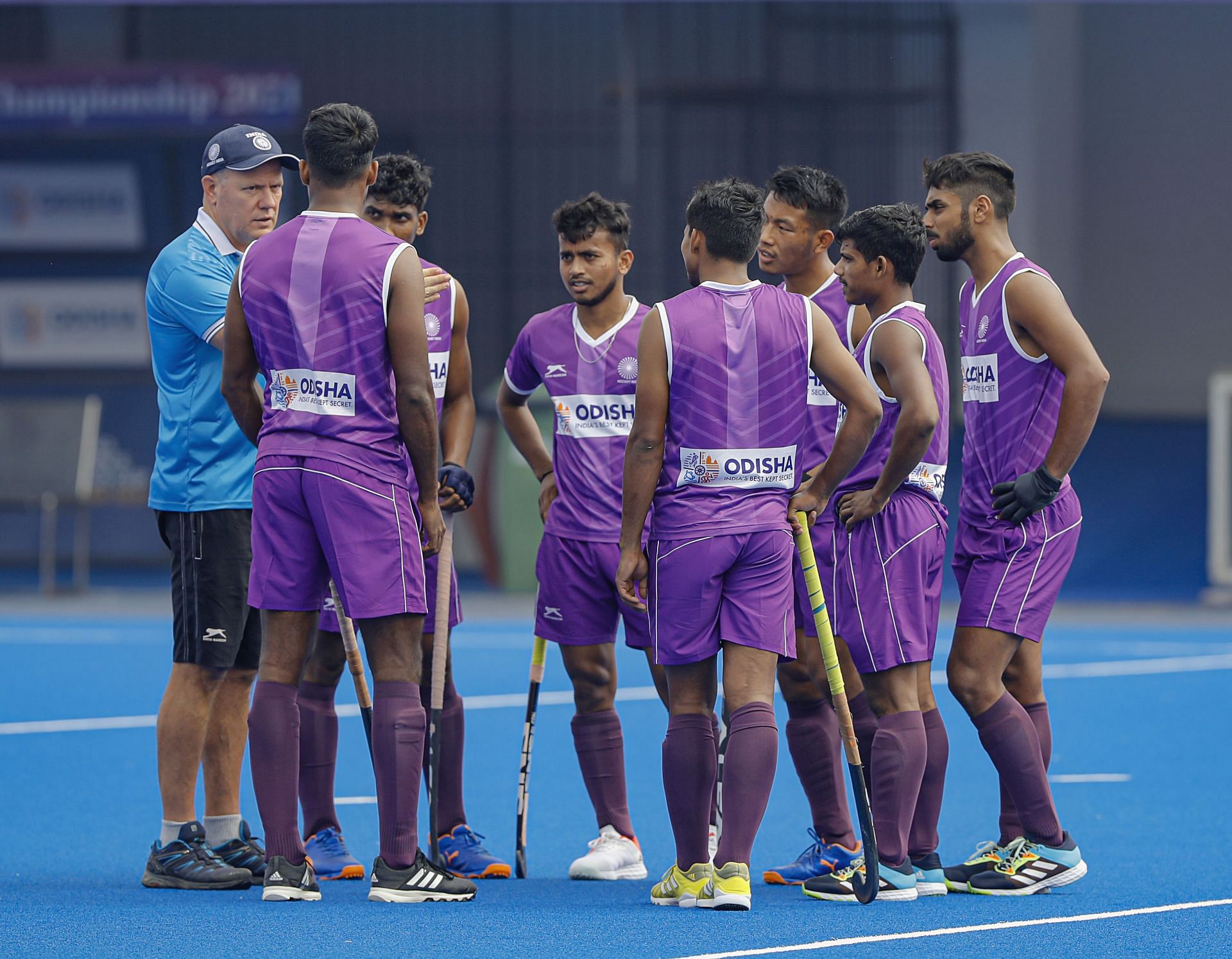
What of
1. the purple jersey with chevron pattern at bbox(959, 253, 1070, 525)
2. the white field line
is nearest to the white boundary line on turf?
the purple jersey with chevron pattern at bbox(959, 253, 1070, 525)

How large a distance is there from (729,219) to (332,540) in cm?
150

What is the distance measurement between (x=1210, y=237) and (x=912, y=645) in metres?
14.7

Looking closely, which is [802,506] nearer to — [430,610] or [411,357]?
[411,357]

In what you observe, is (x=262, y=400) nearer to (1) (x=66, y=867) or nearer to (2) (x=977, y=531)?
(1) (x=66, y=867)

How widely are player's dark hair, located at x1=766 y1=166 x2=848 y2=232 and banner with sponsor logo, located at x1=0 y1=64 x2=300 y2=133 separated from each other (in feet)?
40.2

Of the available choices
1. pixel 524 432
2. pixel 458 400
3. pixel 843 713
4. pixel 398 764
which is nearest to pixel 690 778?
pixel 843 713

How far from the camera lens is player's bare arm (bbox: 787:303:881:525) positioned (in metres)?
5.20

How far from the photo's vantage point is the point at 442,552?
5.55 meters

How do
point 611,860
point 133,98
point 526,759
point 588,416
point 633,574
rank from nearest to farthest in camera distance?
point 633,574, point 611,860, point 526,759, point 588,416, point 133,98

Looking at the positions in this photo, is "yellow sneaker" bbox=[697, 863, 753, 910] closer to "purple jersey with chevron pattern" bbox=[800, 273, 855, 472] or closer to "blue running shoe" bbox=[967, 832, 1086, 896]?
"blue running shoe" bbox=[967, 832, 1086, 896]

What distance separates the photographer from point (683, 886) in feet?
17.1

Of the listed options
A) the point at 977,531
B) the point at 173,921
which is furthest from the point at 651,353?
the point at 173,921

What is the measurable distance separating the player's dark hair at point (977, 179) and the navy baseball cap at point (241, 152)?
213cm

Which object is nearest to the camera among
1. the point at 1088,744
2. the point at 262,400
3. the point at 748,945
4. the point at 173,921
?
the point at 748,945
